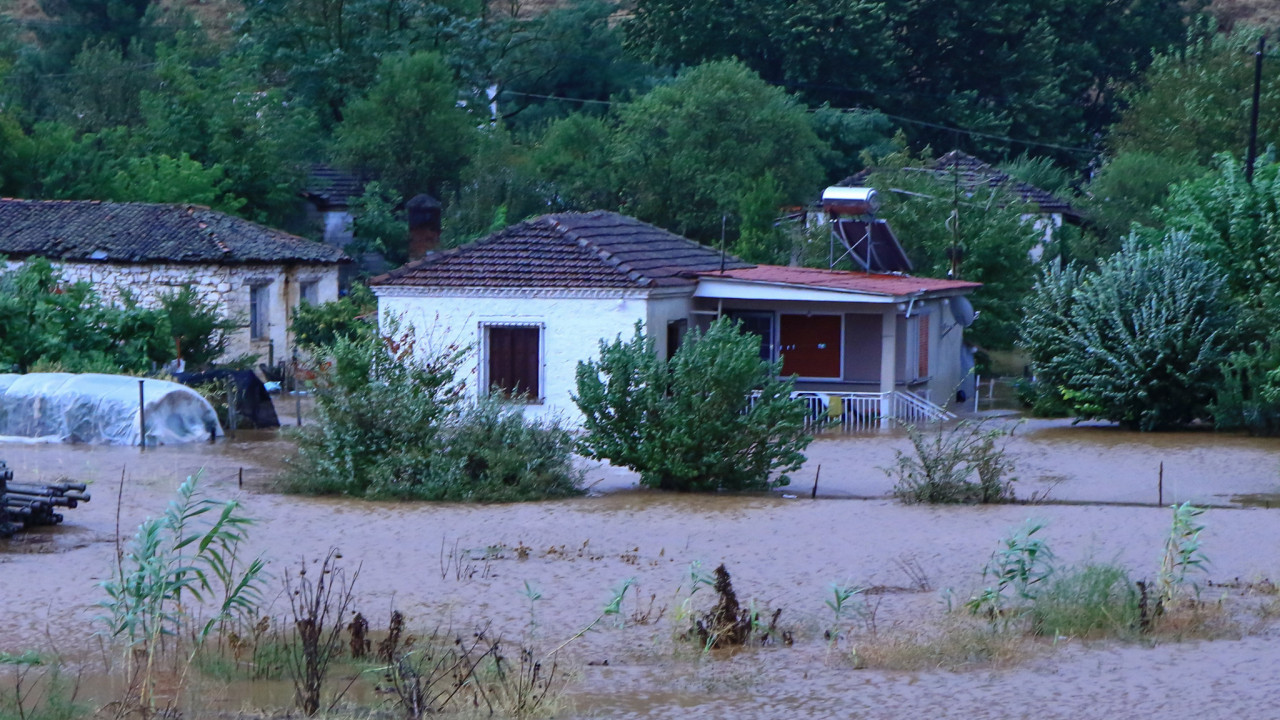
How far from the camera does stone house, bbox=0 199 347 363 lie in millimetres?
31203

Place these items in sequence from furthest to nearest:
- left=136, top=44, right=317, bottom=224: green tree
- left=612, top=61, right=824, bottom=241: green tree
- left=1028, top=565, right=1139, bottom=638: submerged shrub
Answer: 1. left=612, top=61, right=824, bottom=241: green tree
2. left=136, top=44, right=317, bottom=224: green tree
3. left=1028, top=565, right=1139, bottom=638: submerged shrub

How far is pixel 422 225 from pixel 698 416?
66.7 ft

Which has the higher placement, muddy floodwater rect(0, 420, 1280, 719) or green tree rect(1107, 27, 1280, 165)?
green tree rect(1107, 27, 1280, 165)

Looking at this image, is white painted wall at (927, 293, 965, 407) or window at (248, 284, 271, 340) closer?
white painted wall at (927, 293, 965, 407)

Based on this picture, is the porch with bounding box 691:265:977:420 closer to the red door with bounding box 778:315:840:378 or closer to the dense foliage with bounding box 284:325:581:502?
the red door with bounding box 778:315:840:378

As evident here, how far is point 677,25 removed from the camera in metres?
59.5

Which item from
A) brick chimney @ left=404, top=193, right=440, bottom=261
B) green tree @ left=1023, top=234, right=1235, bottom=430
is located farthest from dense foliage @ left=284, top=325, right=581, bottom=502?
brick chimney @ left=404, top=193, right=440, bottom=261

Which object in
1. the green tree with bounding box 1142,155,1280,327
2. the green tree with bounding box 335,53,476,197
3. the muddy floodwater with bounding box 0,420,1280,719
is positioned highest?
the green tree with bounding box 335,53,476,197

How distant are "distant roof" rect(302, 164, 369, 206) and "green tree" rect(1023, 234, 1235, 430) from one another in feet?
76.8

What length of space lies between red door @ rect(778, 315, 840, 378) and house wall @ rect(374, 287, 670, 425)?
2.61 m

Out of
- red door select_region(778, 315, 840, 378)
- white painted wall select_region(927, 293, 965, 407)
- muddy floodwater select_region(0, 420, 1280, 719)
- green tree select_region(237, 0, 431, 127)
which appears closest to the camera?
muddy floodwater select_region(0, 420, 1280, 719)

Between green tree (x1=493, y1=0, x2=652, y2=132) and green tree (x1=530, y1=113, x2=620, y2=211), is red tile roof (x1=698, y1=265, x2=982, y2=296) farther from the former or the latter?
green tree (x1=493, y1=0, x2=652, y2=132)

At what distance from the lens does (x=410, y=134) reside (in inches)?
1791

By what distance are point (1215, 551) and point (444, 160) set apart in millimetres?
33984
